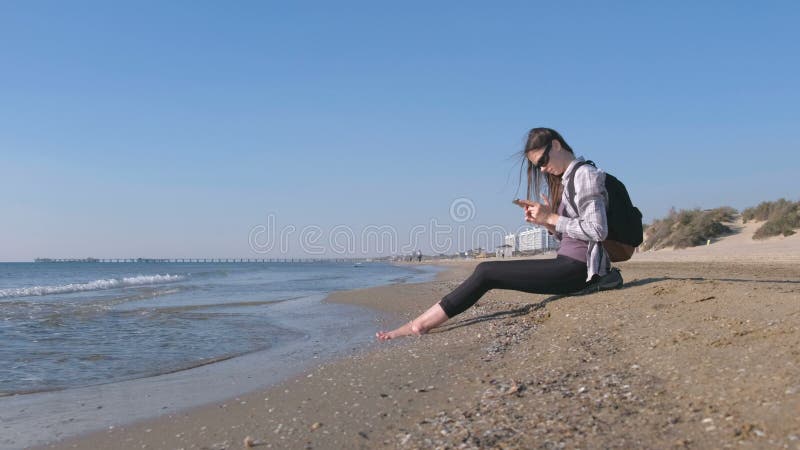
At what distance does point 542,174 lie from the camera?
477cm

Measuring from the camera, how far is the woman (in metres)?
4.36

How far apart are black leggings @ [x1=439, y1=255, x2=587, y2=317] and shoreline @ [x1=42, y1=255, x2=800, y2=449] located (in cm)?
33

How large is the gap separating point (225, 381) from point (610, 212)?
3.40m

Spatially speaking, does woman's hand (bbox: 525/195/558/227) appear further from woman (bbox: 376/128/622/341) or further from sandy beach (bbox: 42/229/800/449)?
sandy beach (bbox: 42/229/800/449)

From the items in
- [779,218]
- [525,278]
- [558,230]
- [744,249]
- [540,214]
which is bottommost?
[525,278]

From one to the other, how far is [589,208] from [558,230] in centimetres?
30

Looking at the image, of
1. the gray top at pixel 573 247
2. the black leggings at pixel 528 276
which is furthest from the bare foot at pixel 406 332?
the gray top at pixel 573 247

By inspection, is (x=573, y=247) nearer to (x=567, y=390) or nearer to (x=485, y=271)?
(x=485, y=271)

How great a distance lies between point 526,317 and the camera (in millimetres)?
5812

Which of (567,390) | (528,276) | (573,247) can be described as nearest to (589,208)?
(573,247)

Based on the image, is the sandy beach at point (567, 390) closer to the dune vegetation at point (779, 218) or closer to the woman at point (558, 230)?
the woman at point (558, 230)

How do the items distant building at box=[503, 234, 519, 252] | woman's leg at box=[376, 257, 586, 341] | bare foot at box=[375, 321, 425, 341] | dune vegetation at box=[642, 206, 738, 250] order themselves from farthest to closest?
distant building at box=[503, 234, 519, 252], dune vegetation at box=[642, 206, 738, 250], bare foot at box=[375, 321, 425, 341], woman's leg at box=[376, 257, 586, 341]

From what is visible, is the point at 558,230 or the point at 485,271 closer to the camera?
the point at 558,230

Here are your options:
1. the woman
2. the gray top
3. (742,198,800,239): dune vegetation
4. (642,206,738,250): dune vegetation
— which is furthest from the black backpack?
(642,206,738,250): dune vegetation
